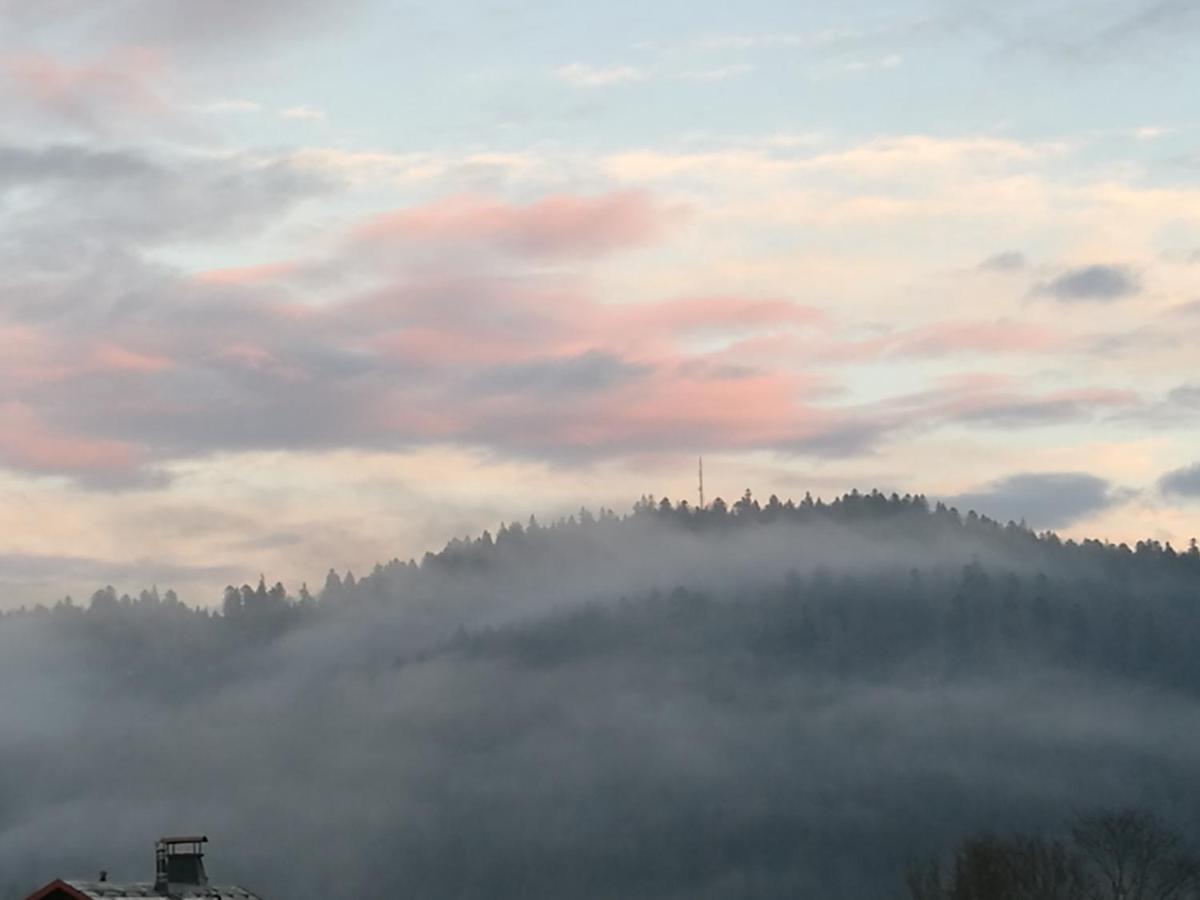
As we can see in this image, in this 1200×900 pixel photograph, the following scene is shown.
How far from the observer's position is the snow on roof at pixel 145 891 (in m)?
131

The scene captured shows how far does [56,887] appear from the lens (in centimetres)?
12812

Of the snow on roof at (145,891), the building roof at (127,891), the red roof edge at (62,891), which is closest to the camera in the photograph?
the red roof edge at (62,891)

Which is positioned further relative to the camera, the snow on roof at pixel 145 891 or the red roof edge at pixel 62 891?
the snow on roof at pixel 145 891

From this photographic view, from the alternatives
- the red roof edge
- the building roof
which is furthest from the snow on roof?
the red roof edge

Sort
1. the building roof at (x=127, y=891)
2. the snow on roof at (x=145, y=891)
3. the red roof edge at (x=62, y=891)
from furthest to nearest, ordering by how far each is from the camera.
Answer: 1. the snow on roof at (x=145, y=891)
2. the building roof at (x=127, y=891)
3. the red roof edge at (x=62, y=891)

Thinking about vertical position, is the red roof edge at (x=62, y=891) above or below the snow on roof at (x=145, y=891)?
above

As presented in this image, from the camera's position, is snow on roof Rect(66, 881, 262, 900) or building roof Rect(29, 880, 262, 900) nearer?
building roof Rect(29, 880, 262, 900)

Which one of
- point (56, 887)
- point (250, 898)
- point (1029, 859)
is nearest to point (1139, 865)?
point (1029, 859)

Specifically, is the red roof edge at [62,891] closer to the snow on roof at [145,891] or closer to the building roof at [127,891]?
the building roof at [127,891]

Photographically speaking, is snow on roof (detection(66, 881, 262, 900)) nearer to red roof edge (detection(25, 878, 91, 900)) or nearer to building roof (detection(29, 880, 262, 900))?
building roof (detection(29, 880, 262, 900))

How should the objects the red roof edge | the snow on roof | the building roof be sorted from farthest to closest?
the snow on roof
the building roof
the red roof edge

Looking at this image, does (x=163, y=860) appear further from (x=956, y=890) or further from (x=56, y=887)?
(x=956, y=890)

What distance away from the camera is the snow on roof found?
131125 mm

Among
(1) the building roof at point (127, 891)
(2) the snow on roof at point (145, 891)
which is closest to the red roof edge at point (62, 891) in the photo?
(1) the building roof at point (127, 891)
